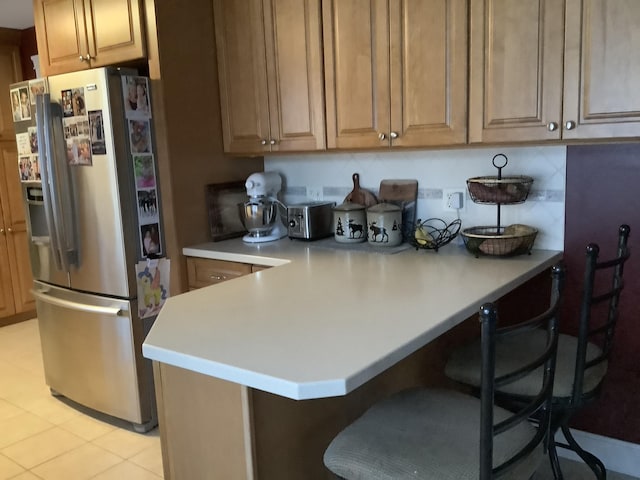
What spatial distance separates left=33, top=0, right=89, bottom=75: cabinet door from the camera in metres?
2.89

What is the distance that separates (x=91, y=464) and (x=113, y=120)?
61.0 inches

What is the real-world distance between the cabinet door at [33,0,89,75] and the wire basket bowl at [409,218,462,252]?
1.91 metres

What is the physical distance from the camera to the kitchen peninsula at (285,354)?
1239mm

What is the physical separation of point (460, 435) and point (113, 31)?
244 cm

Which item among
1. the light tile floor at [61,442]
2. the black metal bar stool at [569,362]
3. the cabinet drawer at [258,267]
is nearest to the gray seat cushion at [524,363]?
the black metal bar stool at [569,362]

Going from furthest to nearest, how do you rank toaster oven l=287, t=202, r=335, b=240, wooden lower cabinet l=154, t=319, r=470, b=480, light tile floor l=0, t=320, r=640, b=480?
toaster oven l=287, t=202, r=335, b=240, light tile floor l=0, t=320, r=640, b=480, wooden lower cabinet l=154, t=319, r=470, b=480

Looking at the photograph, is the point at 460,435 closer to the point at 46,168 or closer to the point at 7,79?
the point at 46,168

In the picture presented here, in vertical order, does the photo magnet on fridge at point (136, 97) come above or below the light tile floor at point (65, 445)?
above

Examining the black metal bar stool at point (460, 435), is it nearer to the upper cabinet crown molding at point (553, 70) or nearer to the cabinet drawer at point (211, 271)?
the upper cabinet crown molding at point (553, 70)

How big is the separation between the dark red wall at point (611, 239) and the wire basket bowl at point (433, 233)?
1.60 ft

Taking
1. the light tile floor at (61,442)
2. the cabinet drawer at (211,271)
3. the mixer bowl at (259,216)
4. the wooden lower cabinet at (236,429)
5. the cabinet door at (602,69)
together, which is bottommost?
the light tile floor at (61,442)

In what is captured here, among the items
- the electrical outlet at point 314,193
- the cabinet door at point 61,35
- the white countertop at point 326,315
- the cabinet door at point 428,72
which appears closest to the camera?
the white countertop at point 326,315

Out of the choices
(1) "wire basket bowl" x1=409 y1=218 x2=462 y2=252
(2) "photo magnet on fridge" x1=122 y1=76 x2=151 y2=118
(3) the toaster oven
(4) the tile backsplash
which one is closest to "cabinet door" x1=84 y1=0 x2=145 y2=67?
(2) "photo magnet on fridge" x1=122 y1=76 x2=151 y2=118

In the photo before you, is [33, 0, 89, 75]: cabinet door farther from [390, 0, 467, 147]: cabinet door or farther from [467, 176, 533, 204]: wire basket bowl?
[467, 176, 533, 204]: wire basket bowl
